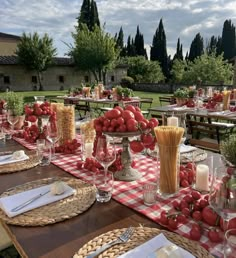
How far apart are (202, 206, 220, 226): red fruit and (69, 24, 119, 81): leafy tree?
21.2 m

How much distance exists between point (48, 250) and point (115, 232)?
0.22 meters

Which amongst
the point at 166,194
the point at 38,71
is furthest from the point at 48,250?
the point at 38,71

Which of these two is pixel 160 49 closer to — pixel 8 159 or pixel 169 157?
pixel 8 159

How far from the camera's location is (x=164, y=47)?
31938 mm

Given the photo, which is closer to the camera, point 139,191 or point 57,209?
point 57,209

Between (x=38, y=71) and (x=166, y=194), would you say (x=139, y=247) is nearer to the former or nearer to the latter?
(x=166, y=194)

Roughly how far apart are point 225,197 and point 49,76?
2561 centimetres

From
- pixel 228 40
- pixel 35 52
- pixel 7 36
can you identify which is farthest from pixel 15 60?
pixel 228 40

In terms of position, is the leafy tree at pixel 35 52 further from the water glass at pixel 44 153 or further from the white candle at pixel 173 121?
the white candle at pixel 173 121

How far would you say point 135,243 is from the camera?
84 centimetres

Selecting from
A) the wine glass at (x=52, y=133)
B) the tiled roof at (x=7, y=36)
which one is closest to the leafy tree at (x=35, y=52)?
the tiled roof at (x=7, y=36)

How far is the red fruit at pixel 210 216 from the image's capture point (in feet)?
2.93

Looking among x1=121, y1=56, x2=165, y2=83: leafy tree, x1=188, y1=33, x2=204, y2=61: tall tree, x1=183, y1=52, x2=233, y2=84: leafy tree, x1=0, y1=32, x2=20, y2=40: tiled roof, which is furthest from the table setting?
x1=188, y1=33, x2=204, y2=61: tall tree

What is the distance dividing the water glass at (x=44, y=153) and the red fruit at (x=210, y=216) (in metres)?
1.02
